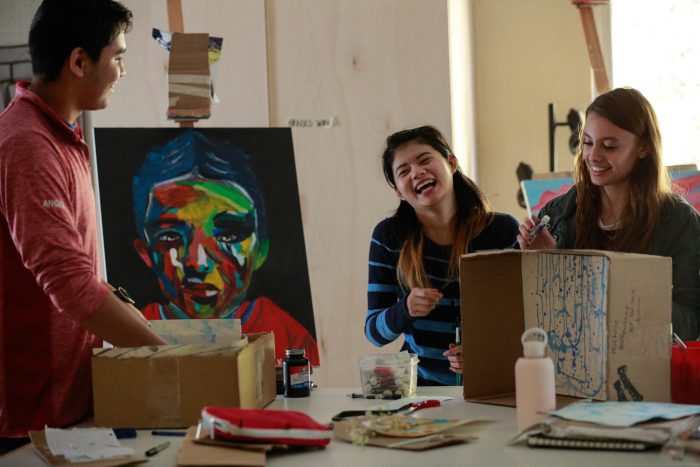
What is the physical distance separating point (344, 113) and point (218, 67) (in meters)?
0.46

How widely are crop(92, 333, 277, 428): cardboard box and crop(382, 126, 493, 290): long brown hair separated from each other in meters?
0.73

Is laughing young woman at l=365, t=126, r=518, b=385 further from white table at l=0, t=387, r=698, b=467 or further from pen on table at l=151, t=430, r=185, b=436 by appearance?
pen on table at l=151, t=430, r=185, b=436

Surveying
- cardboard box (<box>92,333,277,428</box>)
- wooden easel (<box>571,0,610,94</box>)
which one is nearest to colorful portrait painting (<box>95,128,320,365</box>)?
cardboard box (<box>92,333,277,428</box>)

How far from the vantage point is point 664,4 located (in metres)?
3.85

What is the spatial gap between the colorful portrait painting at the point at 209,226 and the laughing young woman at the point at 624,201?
84cm

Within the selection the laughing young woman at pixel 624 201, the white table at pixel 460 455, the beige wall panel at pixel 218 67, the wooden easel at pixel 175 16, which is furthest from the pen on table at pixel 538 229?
the wooden easel at pixel 175 16

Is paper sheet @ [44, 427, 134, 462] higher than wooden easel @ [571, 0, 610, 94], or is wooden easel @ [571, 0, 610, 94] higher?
wooden easel @ [571, 0, 610, 94]

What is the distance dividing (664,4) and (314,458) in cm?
318

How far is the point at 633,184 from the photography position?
2.27 metres

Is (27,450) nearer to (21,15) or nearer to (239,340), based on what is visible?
(239,340)

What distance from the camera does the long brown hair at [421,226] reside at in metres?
2.25

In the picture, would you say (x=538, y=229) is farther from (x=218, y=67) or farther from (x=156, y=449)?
(x=218, y=67)

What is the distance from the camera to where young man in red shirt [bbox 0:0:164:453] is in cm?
158

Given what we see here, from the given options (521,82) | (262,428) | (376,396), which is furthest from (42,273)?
(521,82)
